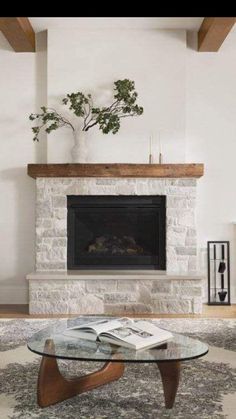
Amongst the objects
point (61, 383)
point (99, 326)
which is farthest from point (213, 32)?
point (61, 383)

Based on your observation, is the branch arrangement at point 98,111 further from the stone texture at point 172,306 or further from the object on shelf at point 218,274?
the stone texture at point 172,306

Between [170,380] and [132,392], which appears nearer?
[170,380]

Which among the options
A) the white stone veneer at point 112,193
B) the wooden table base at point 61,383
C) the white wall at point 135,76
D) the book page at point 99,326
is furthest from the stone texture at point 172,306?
the wooden table base at point 61,383

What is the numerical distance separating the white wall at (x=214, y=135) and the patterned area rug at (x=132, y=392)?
2004 millimetres

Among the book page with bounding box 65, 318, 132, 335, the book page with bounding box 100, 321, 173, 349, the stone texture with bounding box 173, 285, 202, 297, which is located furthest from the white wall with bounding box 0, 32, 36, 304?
the book page with bounding box 100, 321, 173, 349

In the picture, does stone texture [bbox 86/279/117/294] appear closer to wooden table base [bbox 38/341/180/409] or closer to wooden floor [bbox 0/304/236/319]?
wooden floor [bbox 0/304/236/319]

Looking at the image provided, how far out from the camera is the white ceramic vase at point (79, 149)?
17.9 ft

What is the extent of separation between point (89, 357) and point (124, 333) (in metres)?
0.37

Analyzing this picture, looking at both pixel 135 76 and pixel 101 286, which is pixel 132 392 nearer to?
pixel 101 286

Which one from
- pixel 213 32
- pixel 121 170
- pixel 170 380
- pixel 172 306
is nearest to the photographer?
pixel 170 380

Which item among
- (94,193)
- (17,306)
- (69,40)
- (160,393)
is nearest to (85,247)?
(94,193)

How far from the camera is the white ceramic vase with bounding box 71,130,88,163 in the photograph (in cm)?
545

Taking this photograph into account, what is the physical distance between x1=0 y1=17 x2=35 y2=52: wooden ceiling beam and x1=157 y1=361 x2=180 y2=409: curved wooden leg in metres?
3.23

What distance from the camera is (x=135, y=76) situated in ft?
18.4
